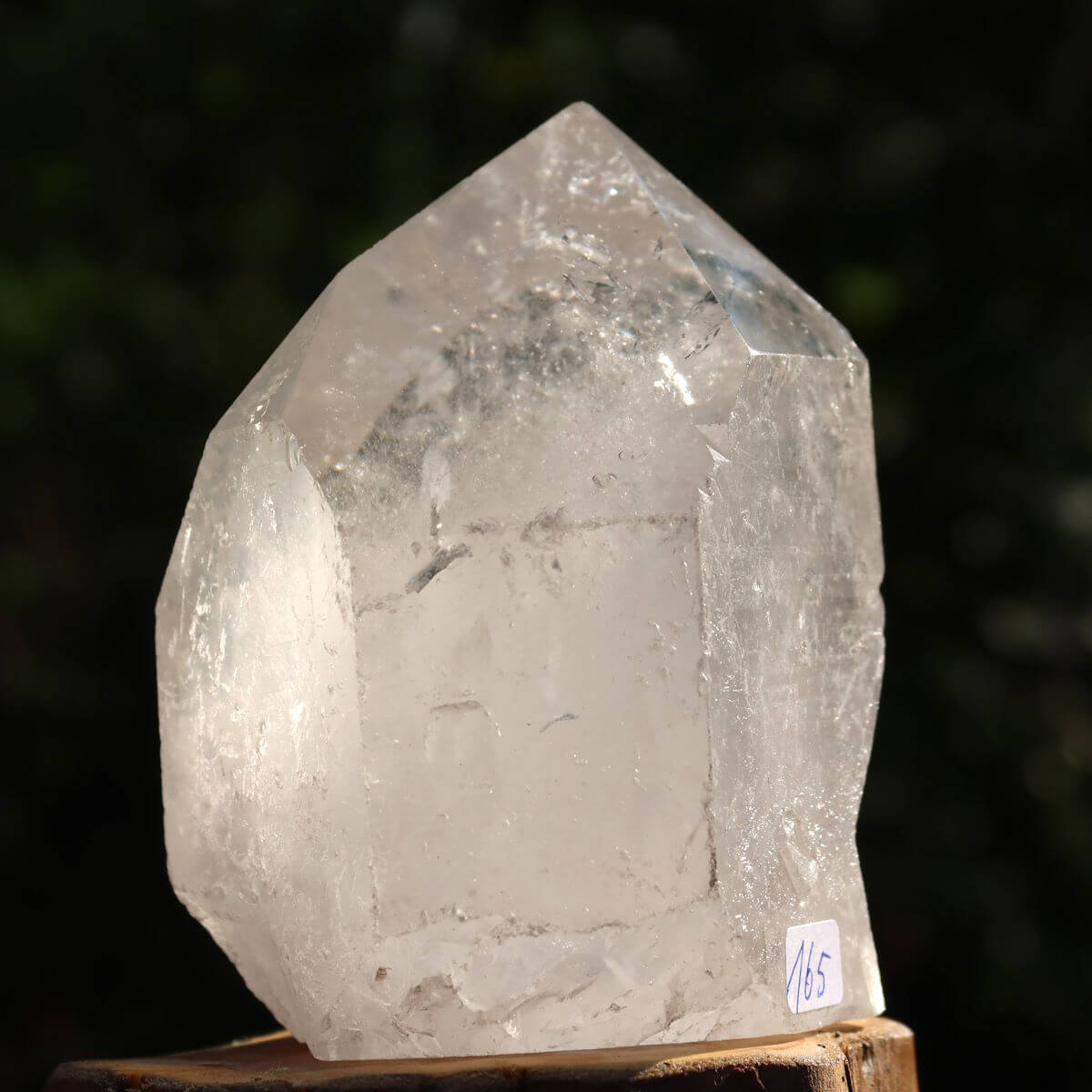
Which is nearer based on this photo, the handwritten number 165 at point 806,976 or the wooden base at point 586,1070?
the wooden base at point 586,1070

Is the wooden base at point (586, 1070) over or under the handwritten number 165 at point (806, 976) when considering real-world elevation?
under

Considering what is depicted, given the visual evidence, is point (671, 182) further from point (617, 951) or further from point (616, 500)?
point (617, 951)

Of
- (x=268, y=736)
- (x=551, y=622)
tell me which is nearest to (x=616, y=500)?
(x=551, y=622)

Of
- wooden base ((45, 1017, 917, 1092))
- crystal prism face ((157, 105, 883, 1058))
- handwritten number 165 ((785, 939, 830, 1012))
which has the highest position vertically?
crystal prism face ((157, 105, 883, 1058))

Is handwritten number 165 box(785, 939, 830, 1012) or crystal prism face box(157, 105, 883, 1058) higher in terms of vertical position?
crystal prism face box(157, 105, 883, 1058)

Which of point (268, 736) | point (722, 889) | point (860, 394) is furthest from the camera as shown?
point (860, 394)

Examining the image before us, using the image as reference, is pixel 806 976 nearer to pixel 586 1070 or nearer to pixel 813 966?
pixel 813 966

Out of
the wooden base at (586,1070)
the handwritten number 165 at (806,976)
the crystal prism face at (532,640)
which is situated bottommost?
the wooden base at (586,1070)

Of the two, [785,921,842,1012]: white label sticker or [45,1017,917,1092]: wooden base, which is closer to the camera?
[45,1017,917,1092]: wooden base
